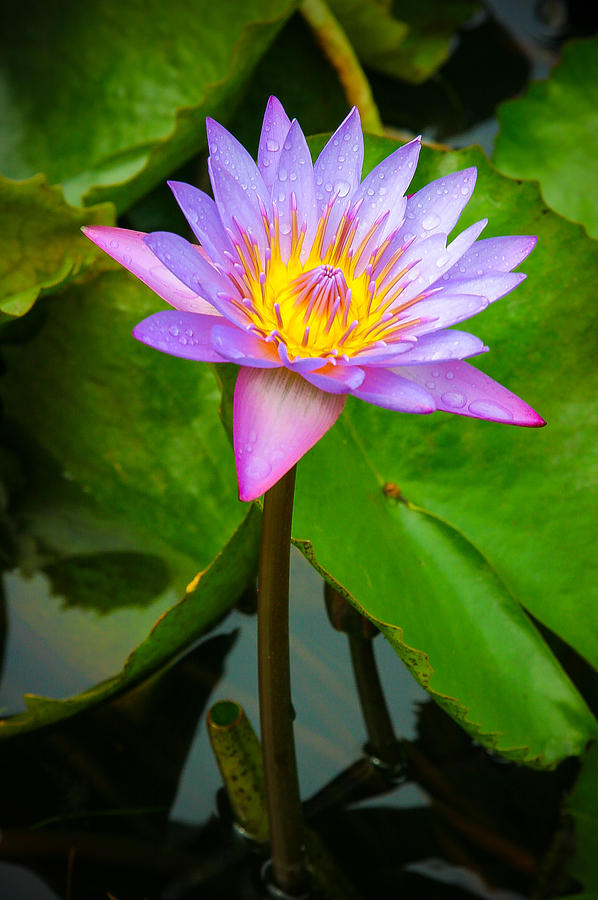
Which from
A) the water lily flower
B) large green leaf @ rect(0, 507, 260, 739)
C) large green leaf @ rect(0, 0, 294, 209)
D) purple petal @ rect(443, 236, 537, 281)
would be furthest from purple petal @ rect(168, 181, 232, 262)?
large green leaf @ rect(0, 0, 294, 209)

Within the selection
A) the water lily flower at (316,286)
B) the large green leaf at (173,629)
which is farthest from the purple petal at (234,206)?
the large green leaf at (173,629)

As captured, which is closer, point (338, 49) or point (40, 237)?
point (40, 237)

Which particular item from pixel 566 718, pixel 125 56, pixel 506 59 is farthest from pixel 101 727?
pixel 506 59

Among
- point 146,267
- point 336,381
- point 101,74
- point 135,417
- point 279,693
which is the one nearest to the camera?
point 336,381

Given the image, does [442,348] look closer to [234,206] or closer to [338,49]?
[234,206]

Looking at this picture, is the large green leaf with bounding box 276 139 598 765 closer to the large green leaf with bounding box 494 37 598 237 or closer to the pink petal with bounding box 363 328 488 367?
the pink petal with bounding box 363 328 488 367

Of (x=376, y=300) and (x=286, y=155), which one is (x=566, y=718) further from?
(x=286, y=155)

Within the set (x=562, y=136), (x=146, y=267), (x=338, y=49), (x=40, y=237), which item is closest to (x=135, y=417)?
(x=40, y=237)

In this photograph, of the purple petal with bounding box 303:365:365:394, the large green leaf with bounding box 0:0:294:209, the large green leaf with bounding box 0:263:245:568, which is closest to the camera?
the purple petal with bounding box 303:365:365:394
